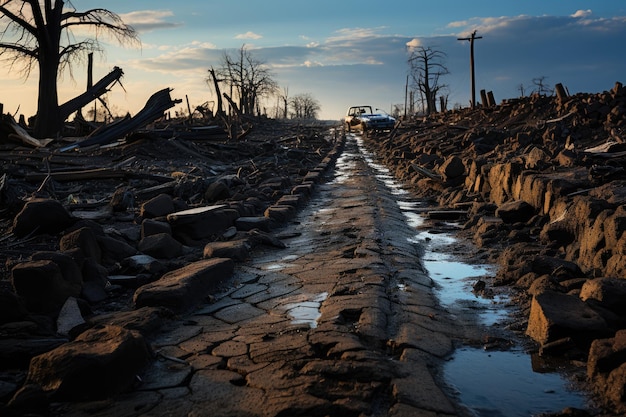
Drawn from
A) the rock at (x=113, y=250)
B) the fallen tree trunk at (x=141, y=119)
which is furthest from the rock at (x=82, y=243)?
the fallen tree trunk at (x=141, y=119)

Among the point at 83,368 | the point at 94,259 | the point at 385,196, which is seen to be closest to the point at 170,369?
the point at 83,368

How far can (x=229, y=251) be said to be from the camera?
6133 mm

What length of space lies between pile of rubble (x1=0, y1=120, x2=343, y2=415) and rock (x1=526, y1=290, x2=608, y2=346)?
2.42 m

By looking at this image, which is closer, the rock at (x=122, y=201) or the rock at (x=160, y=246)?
the rock at (x=160, y=246)

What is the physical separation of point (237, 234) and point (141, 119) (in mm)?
12059

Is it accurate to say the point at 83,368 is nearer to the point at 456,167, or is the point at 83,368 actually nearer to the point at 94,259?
the point at 94,259

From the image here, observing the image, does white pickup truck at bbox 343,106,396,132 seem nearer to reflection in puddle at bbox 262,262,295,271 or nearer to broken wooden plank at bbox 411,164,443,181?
broken wooden plank at bbox 411,164,443,181

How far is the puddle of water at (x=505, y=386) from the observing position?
116 inches

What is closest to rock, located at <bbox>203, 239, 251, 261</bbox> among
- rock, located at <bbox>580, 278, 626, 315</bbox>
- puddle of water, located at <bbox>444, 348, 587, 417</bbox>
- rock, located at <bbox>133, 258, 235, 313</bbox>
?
rock, located at <bbox>133, 258, 235, 313</bbox>

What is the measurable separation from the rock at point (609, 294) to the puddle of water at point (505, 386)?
25.6 inches

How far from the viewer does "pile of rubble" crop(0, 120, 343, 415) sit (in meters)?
3.18

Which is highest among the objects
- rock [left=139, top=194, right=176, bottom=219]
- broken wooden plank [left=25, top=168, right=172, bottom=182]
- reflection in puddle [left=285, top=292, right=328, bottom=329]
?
broken wooden plank [left=25, top=168, right=172, bottom=182]

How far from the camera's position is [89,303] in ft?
15.6

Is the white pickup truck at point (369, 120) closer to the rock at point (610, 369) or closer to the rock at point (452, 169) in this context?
the rock at point (452, 169)
